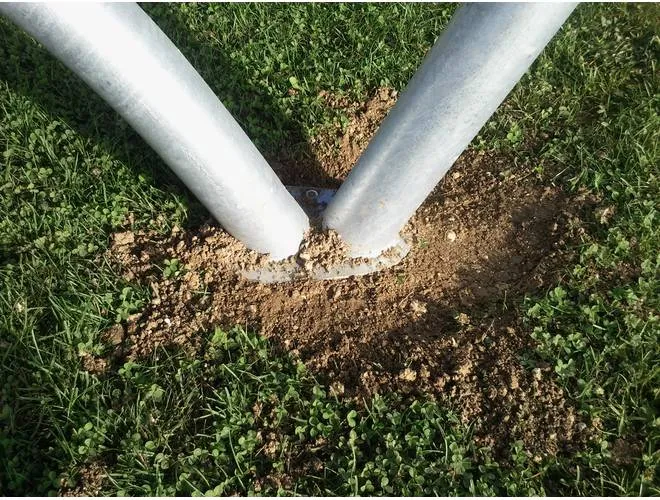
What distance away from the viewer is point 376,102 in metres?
3.37

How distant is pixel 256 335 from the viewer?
98.0 inches

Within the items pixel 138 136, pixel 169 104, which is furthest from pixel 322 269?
pixel 138 136

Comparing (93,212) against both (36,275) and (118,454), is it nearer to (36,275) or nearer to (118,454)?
(36,275)

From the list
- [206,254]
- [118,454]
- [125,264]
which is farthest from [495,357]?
[125,264]

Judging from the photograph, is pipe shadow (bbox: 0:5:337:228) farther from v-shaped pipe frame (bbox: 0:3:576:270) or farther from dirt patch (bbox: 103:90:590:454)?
v-shaped pipe frame (bbox: 0:3:576:270)

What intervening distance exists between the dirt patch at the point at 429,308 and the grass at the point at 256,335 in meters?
0.08

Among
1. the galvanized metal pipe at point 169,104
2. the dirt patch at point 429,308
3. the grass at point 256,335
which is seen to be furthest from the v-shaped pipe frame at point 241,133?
the grass at point 256,335

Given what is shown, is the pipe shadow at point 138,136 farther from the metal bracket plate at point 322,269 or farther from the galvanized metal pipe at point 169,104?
the galvanized metal pipe at point 169,104

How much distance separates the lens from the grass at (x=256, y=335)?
2180 mm

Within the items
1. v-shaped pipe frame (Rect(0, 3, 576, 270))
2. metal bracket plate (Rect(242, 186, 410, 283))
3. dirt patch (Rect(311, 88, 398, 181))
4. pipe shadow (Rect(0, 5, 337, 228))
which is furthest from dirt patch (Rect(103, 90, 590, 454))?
dirt patch (Rect(311, 88, 398, 181))

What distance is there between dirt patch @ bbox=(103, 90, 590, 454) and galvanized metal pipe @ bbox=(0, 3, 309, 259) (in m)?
0.28

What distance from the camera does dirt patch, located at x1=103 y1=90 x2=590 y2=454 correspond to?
7.54 feet

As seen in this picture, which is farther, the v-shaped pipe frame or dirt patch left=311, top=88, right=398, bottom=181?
dirt patch left=311, top=88, right=398, bottom=181

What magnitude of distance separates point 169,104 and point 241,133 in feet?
1.21
